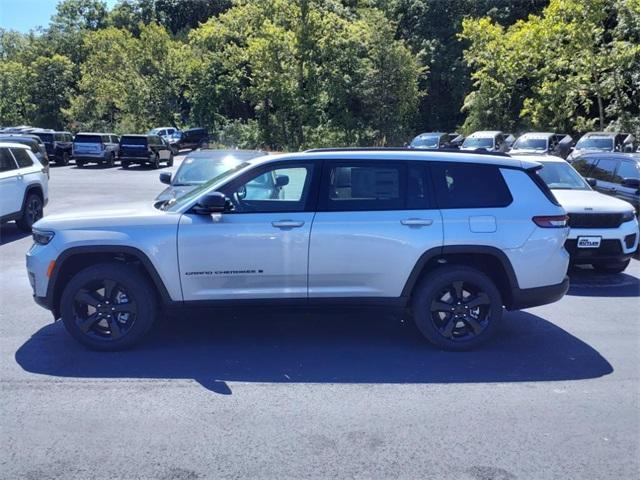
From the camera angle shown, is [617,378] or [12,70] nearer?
[617,378]

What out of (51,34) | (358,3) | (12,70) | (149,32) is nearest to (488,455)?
(149,32)

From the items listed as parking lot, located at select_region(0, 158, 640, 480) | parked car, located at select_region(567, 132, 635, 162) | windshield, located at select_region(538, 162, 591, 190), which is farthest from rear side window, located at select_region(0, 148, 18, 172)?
parked car, located at select_region(567, 132, 635, 162)

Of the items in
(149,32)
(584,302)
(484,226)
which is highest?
(149,32)

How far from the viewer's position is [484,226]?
5.94 meters

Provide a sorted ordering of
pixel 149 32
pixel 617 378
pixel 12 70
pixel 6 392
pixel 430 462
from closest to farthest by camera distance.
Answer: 1. pixel 430 462
2. pixel 6 392
3. pixel 617 378
4. pixel 149 32
5. pixel 12 70

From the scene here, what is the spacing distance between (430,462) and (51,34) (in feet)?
Result: 237

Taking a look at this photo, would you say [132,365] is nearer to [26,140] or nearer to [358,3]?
[26,140]

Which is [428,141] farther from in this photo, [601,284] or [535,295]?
[535,295]

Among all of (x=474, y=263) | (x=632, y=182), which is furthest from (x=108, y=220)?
(x=632, y=182)

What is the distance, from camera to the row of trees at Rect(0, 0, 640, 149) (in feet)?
110

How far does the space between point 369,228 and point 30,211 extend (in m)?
8.95

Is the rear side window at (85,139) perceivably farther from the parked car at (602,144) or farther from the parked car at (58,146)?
the parked car at (602,144)

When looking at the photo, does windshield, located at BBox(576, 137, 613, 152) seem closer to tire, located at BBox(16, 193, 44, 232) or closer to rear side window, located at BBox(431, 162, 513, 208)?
tire, located at BBox(16, 193, 44, 232)

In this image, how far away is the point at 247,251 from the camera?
5.78 m
